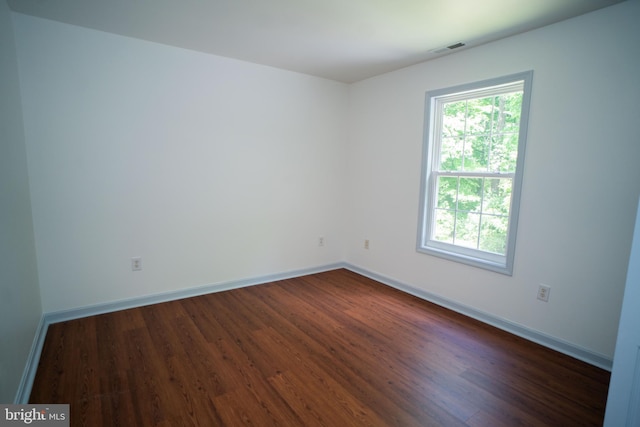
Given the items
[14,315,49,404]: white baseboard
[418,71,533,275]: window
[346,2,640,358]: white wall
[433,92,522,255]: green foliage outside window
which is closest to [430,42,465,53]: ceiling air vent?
[346,2,640,358]: white wall

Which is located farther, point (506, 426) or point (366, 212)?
point (366, 212)

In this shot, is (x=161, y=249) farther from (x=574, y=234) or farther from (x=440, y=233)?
(x=574, y=234)

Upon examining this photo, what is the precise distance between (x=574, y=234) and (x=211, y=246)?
3.25 meters

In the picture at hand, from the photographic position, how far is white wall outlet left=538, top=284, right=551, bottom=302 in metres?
2.48

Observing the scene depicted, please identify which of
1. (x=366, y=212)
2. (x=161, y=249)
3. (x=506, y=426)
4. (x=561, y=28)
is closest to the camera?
(x=506, y=426)

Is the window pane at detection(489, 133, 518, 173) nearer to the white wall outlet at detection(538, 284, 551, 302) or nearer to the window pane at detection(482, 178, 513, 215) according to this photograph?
the window pane at detection(482, 178, 513, 215)

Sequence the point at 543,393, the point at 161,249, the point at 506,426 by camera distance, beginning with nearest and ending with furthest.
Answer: the point at 506,426 < the point at 543,393 < the point at 161,249

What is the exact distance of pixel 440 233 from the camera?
3.36m

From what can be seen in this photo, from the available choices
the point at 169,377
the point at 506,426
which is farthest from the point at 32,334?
the point at 506,426

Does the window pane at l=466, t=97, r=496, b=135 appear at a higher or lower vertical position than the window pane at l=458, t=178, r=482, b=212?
higher

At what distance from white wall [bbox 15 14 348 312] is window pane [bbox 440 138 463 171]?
150 centimetres

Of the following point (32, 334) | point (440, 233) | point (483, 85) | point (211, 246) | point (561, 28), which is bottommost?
point (32, 334)

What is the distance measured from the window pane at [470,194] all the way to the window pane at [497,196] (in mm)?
62

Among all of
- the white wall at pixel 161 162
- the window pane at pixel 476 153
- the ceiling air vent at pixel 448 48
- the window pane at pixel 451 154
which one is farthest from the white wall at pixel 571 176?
the white wall at pixel 161 162
